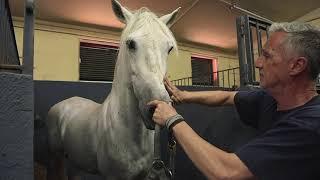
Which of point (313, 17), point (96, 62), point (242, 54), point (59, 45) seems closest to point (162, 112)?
Result: point (242, 54)

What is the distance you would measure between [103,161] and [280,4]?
5207 millimetres

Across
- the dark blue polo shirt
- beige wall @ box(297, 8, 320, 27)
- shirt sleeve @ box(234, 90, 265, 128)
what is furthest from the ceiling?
the dark blue polo shirt

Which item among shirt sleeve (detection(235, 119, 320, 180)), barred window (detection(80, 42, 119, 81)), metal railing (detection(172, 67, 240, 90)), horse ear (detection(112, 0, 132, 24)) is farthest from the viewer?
metal railing (detection(172, 67, 240, 90))

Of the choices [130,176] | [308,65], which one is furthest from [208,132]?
[308,65]

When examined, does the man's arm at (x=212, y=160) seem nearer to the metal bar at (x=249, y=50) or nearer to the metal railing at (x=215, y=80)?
the metal bar at (x=249, y=50)

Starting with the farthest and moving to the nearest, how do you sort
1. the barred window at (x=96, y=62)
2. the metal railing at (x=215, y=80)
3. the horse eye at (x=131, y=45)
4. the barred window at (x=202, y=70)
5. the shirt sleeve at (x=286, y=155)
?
1. the barred window at (x=202, y=70)
2. the metal railing at (x=215, y=80)
3. the barred window at (x=96, y=62)
4. the horse eye at (x=131, y=45)
5. the shirt sleeve at (x=286, y=155)

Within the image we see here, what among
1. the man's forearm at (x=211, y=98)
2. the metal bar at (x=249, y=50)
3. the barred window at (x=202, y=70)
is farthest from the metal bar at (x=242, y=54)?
the barred window at (x=202, y=70)

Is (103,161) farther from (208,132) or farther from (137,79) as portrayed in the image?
(208,132)

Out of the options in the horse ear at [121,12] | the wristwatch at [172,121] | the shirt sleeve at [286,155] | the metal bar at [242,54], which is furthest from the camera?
the metal bar at [242,54]

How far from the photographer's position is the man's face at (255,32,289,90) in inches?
42.7

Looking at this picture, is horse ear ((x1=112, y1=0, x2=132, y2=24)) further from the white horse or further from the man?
the man

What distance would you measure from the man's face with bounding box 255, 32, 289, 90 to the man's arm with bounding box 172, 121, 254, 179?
13.4 inches

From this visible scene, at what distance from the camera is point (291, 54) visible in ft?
3.48

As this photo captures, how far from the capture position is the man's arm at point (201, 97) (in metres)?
1.57
